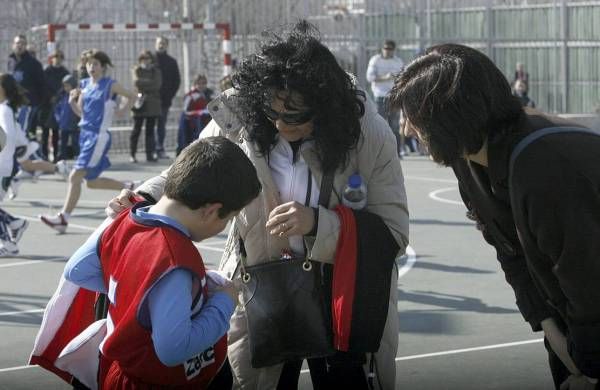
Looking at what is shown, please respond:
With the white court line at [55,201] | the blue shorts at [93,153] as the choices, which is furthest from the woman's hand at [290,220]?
the white court line at [55,201]

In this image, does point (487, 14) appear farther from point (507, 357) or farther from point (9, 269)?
point (507, 357)

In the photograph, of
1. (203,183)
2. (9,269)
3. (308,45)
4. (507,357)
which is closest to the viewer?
(203,183)

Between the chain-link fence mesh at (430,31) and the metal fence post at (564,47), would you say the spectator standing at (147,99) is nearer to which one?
the chain-link fence mesh at (430,31)

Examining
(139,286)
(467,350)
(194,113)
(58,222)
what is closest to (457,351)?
(467,350)

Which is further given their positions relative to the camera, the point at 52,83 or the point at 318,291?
the point at 52,83

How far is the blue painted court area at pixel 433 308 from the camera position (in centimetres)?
665

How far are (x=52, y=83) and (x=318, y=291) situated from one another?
56.1 ft

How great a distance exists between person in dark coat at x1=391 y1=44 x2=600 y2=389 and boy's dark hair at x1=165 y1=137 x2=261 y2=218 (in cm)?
54

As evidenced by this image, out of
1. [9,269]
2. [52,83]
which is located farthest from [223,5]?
[9,269]

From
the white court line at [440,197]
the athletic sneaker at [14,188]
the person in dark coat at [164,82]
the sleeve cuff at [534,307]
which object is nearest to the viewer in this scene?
the sleeve cuff at [534,307]

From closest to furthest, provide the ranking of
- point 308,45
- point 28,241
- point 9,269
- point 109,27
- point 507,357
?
point 308,45 < point 507,357 < point 9,269 < point 28,241 < point 109,27

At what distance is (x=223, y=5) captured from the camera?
24.2m

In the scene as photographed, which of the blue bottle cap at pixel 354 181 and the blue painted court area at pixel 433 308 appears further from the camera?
the blue painted court area at pixel 433 308

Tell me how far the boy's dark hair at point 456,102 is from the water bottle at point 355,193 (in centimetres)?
86
